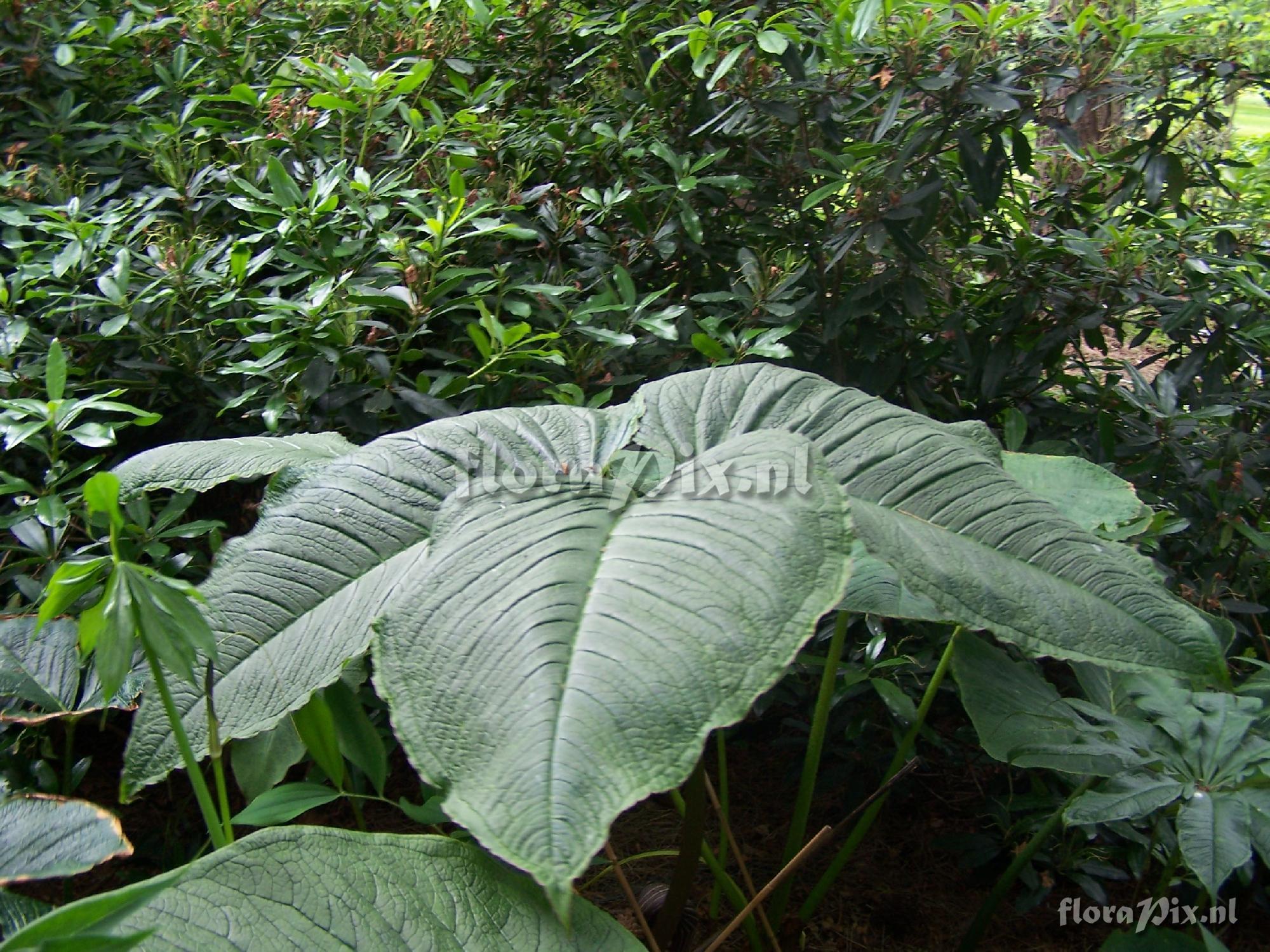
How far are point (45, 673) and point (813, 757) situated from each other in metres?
0.98

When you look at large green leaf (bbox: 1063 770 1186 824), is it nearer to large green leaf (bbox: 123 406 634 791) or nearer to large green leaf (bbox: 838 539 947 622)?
large green leaf (bbox: 838 539 947 622)

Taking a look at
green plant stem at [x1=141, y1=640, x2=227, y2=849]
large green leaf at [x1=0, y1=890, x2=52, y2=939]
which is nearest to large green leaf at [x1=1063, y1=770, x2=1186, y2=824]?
green plant stem at [x1=141, y1=640, x2=227, y2=849]

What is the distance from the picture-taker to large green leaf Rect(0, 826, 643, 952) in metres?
0.71

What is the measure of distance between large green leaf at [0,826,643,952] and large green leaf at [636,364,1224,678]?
1.39ft

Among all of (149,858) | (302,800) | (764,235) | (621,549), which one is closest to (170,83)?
(764,235)

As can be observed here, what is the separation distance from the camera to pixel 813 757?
121 centimetres

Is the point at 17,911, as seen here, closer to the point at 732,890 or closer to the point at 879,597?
the point at 732,890

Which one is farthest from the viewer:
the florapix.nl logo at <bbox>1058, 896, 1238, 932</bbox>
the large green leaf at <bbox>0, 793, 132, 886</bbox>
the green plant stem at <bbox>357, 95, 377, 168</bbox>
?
the green plant stem at <bbox>357, 95, 377, 168</bbox>

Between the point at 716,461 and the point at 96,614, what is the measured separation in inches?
20.6

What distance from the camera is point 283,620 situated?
831mm

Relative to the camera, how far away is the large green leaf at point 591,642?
0.57 metres

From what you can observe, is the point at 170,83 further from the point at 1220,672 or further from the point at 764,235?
the point at 1220,672

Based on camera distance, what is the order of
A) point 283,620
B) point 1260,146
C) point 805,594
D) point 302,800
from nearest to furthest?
point 805,594 < point 283,620 < point 302,800 < point 1260,146

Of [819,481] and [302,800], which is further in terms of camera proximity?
[302,800]
